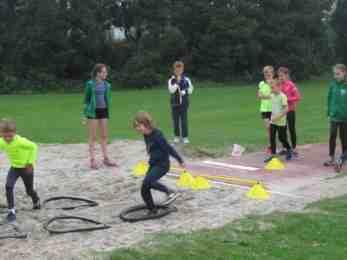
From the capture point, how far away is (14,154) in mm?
8297

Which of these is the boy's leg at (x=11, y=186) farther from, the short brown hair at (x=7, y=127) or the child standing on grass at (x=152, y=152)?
the child standing on grass at (x=152, y=152)

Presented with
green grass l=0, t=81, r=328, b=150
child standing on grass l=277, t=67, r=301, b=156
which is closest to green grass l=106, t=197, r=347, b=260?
child standing on grass l=277, t=67, r=301, b=156

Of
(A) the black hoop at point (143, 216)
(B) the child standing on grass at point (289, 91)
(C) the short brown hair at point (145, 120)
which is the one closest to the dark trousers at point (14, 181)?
(A) the black hoop at point (143, 216)

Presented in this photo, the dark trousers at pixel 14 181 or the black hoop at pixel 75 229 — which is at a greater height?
the dark trousers at pixel 14 181

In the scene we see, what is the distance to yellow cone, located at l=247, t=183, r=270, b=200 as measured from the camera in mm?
8734

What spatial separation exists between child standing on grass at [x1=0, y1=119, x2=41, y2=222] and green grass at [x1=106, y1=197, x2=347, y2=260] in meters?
2.29

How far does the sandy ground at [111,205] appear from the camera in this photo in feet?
21.8

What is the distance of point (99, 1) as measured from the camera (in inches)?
2010

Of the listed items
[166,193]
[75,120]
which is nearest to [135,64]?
[75,120]

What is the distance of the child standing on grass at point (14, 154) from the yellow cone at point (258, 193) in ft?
9.64

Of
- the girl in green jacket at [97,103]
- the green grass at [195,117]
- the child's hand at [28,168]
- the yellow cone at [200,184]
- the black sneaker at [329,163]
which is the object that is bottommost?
the green grass at [195,117]

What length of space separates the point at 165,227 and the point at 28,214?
2043 mm

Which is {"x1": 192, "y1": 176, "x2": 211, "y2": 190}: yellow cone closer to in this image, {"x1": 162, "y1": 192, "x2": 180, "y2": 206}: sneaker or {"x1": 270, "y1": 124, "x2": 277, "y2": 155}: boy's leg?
{"x1": 162, "y1": 192, "x2": 180, "y2": 206}: sneaker

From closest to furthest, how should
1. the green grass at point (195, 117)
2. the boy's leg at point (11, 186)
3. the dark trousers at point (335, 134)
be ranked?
the boy's leg at point (11, 186)
the dark trousers at point (335, 134)
the green grass at point (195, 117)
